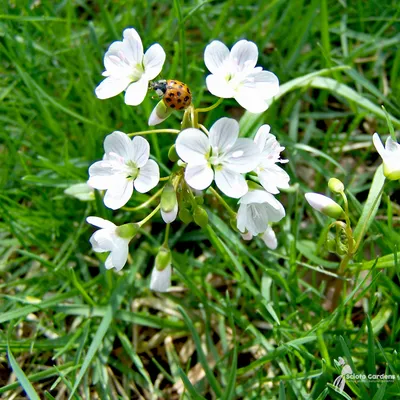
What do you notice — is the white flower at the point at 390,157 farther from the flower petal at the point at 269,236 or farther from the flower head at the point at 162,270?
the flower head at the point at 162,270

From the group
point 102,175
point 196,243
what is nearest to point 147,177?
point 102,175

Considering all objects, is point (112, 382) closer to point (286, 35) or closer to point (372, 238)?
point (372, 238)

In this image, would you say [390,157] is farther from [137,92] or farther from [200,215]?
[137,92]

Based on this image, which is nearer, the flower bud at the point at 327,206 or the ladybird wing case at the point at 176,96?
the ladybird wing case at the point at 176,96

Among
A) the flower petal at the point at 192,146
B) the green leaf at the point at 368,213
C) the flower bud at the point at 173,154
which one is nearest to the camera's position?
the flower petal at the point at 192,146

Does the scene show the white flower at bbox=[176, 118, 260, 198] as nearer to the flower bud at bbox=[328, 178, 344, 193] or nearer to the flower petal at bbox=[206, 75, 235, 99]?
the flower petal at bbox=[206, 75, 235, 99]

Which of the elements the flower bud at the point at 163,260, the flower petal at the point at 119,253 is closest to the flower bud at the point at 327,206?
the flower bud at the point at 163,260

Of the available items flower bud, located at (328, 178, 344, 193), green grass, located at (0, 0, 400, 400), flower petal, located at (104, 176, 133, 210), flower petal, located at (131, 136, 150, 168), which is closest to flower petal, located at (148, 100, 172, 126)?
flower petal, located at (131, 136, 150, 168)
